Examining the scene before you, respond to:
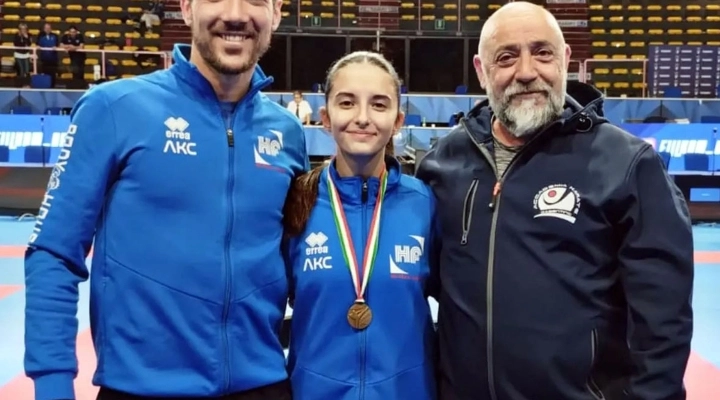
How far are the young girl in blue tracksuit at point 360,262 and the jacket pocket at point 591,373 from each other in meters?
0.44

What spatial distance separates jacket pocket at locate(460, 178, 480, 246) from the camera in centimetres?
200

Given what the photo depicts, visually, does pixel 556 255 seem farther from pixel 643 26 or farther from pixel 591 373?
pixel 643 26

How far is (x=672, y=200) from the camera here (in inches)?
72.7

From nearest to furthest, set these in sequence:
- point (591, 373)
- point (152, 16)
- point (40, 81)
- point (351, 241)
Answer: point (591, 373) → point (351, 241) → point (40, 81) → point (152, 16)

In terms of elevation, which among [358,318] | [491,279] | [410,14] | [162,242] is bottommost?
[358,318]

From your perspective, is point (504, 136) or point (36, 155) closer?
point (504, 136)

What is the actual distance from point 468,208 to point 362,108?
16.5 inches

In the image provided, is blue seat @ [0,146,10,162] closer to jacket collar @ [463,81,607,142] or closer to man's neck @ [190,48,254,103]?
man's neck @ [190,48,254,103]

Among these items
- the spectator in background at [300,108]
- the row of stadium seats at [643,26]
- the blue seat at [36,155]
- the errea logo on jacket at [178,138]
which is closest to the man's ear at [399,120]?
the errea logo on jacket at [178,138]

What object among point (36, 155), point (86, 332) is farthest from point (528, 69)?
point (36, 155)

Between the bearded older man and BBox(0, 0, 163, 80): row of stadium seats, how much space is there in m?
18.6

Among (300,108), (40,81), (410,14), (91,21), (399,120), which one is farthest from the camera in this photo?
(410,14)

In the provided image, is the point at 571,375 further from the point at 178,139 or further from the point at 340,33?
the point at 340,33

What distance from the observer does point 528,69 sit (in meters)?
2.01
